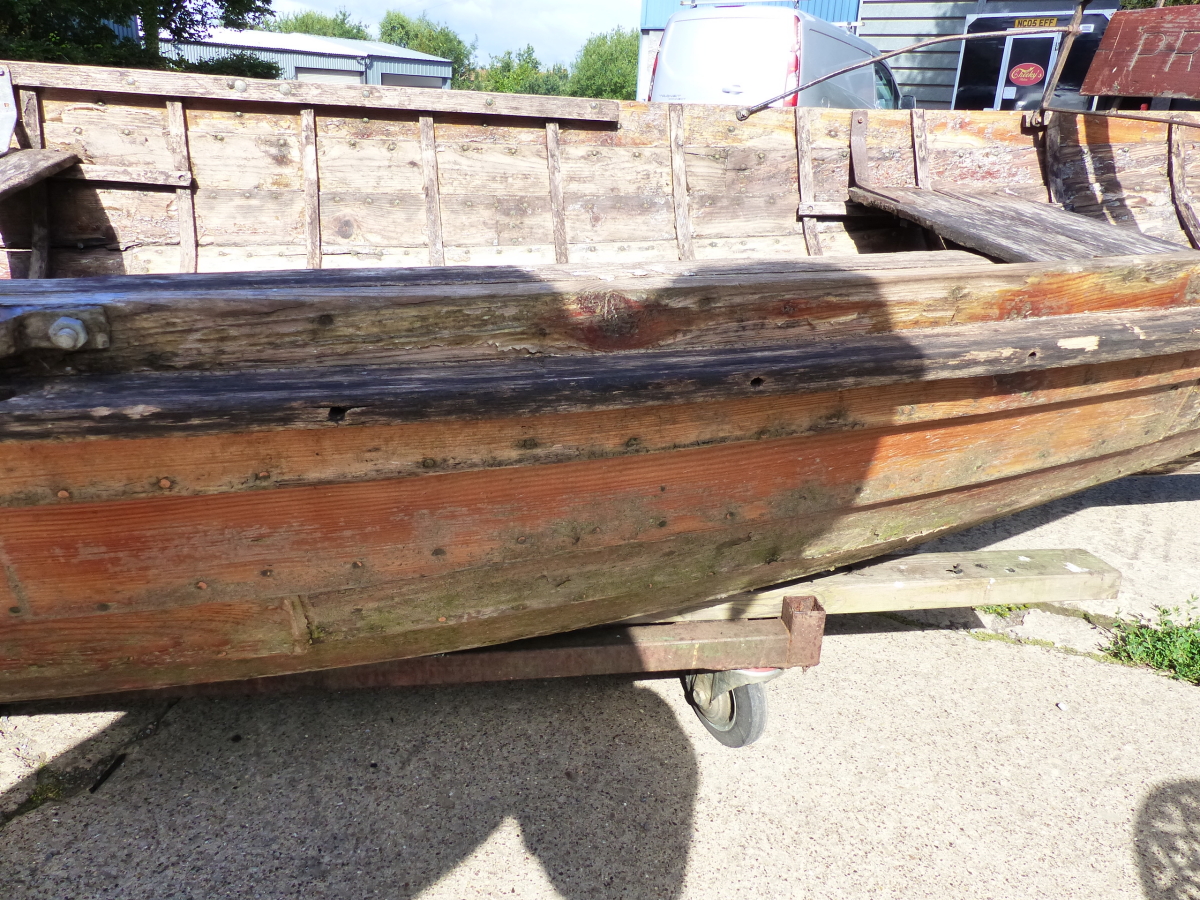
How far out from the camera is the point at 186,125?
2.92 metres

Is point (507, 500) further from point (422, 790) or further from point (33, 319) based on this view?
point (422, 790)

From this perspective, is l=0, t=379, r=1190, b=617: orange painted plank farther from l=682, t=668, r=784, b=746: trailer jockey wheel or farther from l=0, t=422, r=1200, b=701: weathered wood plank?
l=682, t=668, r=784, b=746: trailer jockey wheel

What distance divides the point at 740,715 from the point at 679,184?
2.31 m

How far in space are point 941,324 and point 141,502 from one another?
5.61 ft

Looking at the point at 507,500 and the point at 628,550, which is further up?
the point at 507,500

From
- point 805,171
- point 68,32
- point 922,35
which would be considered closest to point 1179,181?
point 805,171

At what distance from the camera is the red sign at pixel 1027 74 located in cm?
1147

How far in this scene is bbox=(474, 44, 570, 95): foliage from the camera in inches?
1438

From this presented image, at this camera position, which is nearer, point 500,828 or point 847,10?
point 500,828

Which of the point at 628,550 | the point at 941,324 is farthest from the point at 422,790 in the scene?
the point at 941,324

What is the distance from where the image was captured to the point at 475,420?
4.62 feet

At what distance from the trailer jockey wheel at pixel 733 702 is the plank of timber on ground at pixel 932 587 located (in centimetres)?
17

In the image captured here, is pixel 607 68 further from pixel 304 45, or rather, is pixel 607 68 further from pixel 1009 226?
pixel 1009 226

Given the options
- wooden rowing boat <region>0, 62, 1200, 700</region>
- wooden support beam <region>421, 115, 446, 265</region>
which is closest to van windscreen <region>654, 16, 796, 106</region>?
wooden support beam <region>421, 115, 446, 265</region>
